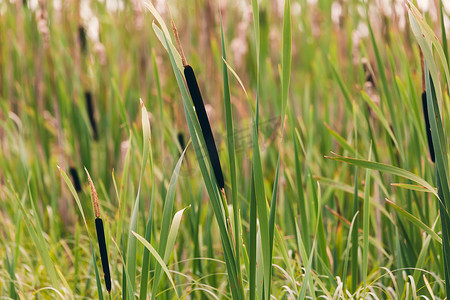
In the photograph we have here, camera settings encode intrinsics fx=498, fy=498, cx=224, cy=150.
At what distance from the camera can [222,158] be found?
156cm

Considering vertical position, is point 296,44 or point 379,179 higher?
point 296,44

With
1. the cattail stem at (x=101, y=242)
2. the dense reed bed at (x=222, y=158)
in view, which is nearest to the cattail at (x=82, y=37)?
the dense reed bed at (x=222, y=158)

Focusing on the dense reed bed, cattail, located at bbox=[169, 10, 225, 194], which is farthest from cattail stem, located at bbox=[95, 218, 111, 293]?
cattail, located at bbox=[169, 10, 225, 194]

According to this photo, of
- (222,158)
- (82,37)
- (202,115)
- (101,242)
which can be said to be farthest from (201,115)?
(82,37)

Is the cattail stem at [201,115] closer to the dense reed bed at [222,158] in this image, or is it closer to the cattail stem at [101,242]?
the dense reed bed at [222,158]

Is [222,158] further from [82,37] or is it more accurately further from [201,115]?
[82,37]

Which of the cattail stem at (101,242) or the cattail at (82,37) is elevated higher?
the cattail at (82,37)

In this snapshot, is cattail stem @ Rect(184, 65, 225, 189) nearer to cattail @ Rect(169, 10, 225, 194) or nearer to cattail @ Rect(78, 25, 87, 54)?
cattail @ Rect(169, 10, 225, 194)

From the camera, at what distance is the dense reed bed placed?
2.56 ft

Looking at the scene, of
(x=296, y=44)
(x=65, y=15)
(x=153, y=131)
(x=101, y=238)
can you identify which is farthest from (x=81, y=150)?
(x=296, y=44)

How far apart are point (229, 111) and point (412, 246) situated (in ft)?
1.95

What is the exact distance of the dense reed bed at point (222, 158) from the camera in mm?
782

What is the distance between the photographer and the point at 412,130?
1229 mm

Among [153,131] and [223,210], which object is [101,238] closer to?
[223,210]
